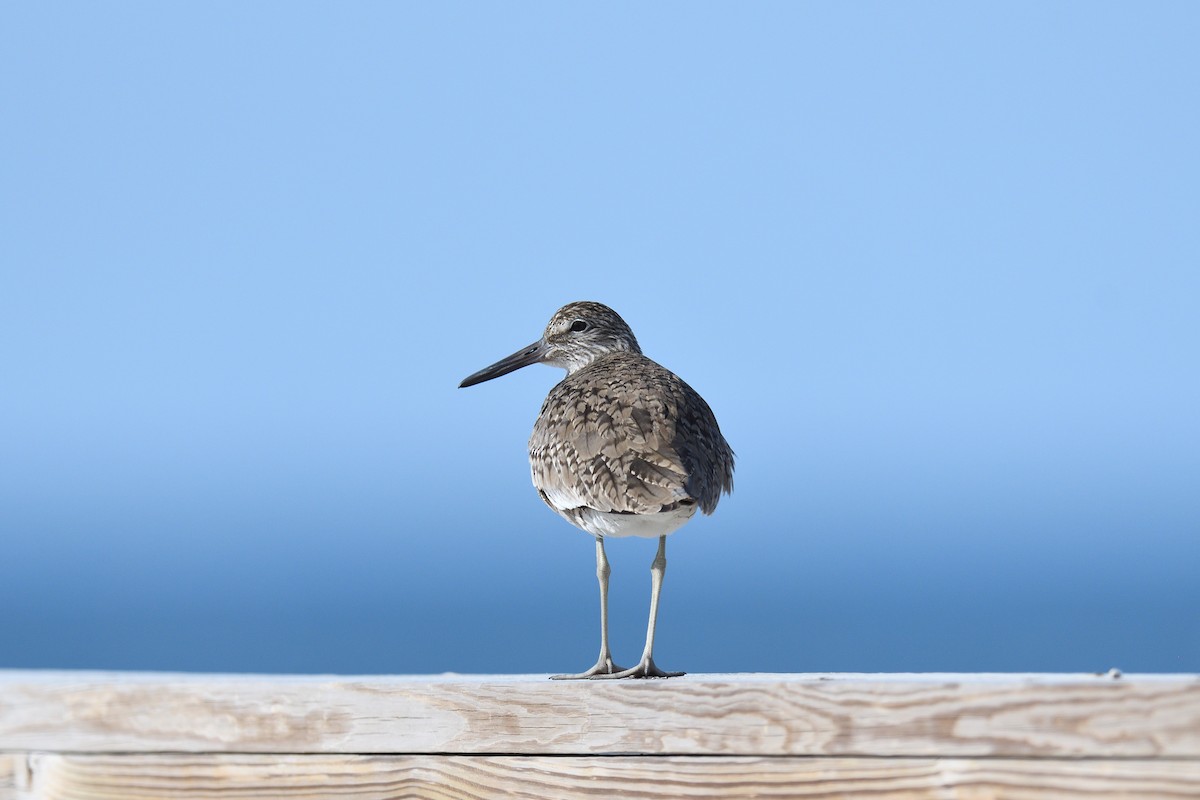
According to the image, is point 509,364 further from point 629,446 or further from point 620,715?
point 620,715

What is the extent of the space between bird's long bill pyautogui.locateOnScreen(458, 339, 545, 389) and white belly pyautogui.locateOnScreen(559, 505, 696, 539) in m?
2.25

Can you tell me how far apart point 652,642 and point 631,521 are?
46cm

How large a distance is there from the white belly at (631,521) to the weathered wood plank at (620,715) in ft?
4.58

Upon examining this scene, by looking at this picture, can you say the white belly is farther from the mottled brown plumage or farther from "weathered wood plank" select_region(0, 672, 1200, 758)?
"weathered wood plank" select_region(0, 672, 1200, 758)

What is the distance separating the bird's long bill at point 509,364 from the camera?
29.0ft

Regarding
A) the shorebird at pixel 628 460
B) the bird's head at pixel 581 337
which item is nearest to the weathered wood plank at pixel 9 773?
the shorebird at pixel 628 460

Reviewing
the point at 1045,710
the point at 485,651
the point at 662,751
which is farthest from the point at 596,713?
the point at 485,651

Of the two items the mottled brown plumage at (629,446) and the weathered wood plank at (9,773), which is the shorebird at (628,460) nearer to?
the mottled brown plumage at (629,446)

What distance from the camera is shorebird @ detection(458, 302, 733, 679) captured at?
20.4ft

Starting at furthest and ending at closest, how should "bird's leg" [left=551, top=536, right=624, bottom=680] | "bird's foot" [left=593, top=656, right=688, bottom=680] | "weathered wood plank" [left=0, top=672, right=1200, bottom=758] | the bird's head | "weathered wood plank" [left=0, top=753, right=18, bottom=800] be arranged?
1. the bird's head
2. "bird's leg" [left=551, top=536, right=624, bottom=680]
3. "bird's foot" [left=593, top=656, right=688, bottom=680]
4. "weathered wood plank" [left=0, top=753, right=18, bottom=800]
5. "weathered wood plank" [left=0, top=672, right=1200, bottom=758]

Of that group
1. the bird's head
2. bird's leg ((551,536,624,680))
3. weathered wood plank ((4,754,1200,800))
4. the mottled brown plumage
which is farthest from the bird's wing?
weathered wood plank ((4,754,1200,800))

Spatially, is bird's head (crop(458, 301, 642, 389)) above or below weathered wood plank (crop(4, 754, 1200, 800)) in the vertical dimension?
above

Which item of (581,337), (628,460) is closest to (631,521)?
(628,460)

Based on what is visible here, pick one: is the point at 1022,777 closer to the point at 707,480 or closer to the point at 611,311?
the point at 707,480
